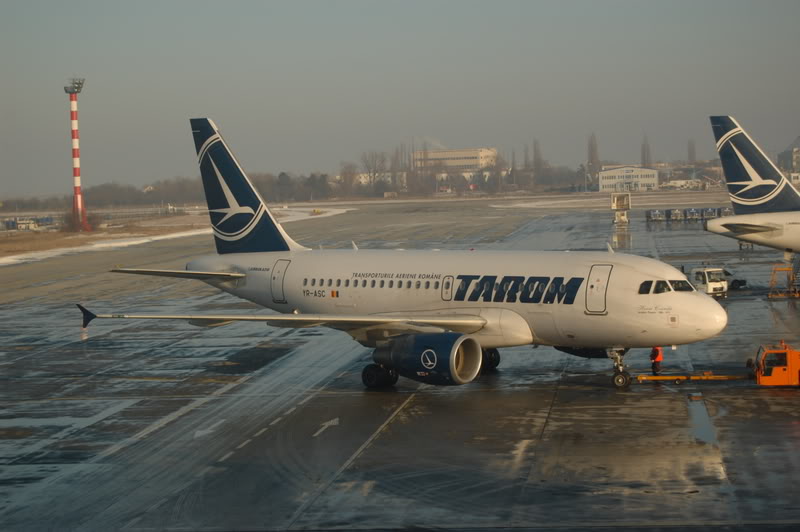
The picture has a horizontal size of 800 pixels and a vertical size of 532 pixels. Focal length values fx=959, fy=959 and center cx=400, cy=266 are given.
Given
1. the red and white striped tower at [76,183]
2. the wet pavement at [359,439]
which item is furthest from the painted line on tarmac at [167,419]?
the red and white striped tower at [76,183]

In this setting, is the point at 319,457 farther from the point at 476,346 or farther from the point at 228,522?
the point at 476,346

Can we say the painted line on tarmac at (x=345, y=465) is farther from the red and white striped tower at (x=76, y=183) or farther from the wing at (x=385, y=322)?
the red and white striped tower at (x=76, y=183)

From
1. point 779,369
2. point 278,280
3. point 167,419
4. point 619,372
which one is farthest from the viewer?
point 278,280

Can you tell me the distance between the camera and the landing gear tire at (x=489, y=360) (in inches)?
1194

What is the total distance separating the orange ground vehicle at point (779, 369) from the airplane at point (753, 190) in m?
17.6

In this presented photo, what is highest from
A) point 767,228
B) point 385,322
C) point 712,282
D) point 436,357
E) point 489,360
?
point 767,228

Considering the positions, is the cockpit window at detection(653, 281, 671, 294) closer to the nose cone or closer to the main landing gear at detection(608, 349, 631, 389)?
the nose cone

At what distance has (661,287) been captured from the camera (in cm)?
2684

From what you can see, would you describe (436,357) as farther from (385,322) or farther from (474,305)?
(474,305)

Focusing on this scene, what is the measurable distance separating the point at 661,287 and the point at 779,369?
4.02 metres

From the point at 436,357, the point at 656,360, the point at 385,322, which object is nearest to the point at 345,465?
the point at 436,357

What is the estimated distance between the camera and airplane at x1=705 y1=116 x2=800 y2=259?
43.6 m

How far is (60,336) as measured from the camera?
3981cm

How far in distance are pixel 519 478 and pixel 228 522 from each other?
5898 millimetres
